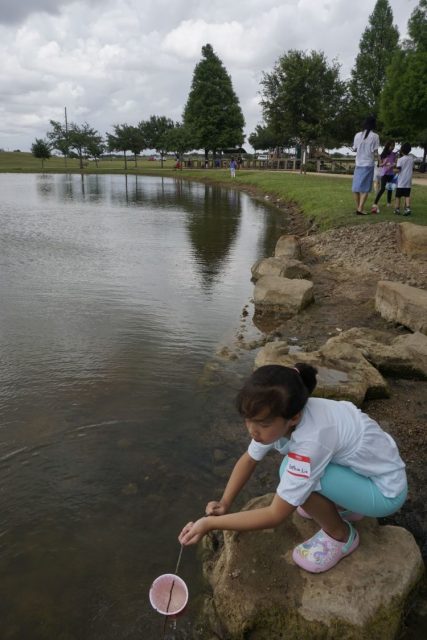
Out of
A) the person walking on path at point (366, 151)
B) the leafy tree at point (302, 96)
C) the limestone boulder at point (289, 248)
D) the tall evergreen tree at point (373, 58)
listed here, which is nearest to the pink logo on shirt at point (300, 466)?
the limestone boulder at point (289, 248)

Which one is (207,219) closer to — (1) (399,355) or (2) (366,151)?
(2) (366,151)

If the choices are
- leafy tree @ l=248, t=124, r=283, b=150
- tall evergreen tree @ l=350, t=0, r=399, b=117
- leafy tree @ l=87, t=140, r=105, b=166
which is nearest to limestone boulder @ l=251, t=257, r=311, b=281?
tall evergreen tree @ l=350, t=0, r=399, b=117

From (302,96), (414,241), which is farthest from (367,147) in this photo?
(302,96)

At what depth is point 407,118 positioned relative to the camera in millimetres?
29078

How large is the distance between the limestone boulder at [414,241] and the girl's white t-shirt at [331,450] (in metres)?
6.49

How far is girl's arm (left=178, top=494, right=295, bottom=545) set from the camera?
229cm

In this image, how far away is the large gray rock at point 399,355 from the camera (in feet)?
15.7

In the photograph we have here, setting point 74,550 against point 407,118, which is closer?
point 74,550

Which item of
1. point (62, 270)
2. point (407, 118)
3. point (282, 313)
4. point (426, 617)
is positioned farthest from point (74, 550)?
point (407, 118)

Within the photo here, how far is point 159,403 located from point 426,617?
2.89 meters

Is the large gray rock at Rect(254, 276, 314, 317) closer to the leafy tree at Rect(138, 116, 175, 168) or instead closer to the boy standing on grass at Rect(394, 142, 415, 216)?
the boy standing on grass at Rect(394, 142, 415, 216)

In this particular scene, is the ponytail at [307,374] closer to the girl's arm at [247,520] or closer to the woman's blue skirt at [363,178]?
the girl's arm at [247,520]

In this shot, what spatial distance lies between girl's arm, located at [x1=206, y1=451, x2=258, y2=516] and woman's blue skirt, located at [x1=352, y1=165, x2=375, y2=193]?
397 inches

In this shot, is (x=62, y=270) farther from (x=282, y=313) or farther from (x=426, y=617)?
(x=426, y=617)
